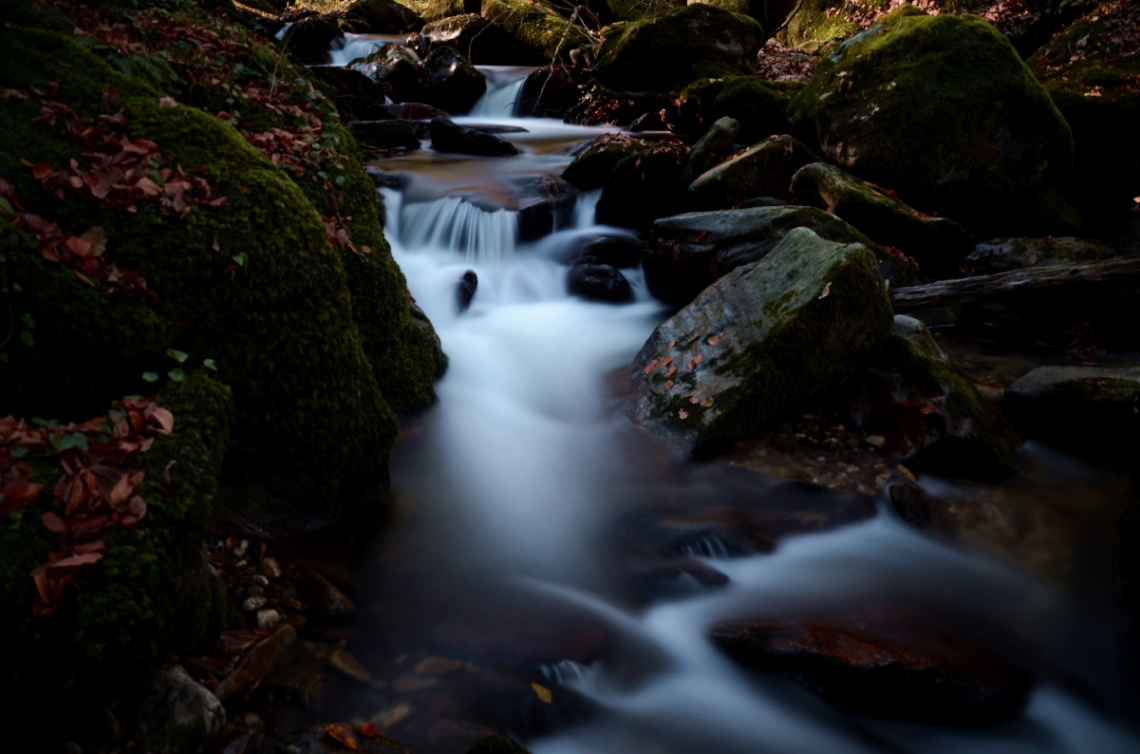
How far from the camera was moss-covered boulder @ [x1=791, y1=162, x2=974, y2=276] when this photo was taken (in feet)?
26.3

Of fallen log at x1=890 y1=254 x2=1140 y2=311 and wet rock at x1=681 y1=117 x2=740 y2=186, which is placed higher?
wet rock at x1=681 y1=117 x2=740 y2=186

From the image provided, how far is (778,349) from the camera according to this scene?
507 centimetres

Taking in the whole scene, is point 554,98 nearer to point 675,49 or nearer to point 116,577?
point 675,49

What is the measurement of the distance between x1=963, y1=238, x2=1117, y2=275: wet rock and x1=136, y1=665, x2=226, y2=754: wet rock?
9037 millimetres

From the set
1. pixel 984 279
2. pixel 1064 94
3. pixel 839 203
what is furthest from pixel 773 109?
pixel 984 279

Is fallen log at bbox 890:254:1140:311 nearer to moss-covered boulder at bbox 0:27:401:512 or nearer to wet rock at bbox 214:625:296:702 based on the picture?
moss-covered boulder at bbox 0:27:401:512

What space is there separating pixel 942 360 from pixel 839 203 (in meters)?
3.27

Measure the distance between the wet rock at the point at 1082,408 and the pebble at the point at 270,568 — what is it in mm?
5702

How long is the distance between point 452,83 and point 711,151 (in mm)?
7822

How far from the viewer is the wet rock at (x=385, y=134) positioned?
36.6 ft

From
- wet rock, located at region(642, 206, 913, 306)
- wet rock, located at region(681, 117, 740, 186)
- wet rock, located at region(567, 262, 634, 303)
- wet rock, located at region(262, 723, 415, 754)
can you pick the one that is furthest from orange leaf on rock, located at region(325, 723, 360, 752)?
wet rock, located at region(681, 117, 740, 186)

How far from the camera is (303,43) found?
639 inches

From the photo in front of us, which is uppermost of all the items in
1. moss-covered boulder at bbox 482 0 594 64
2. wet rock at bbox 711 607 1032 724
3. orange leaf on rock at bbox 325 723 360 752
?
moss-covered boulder at bbox 482 0 594 64

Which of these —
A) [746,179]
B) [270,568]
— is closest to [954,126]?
[746,179]
